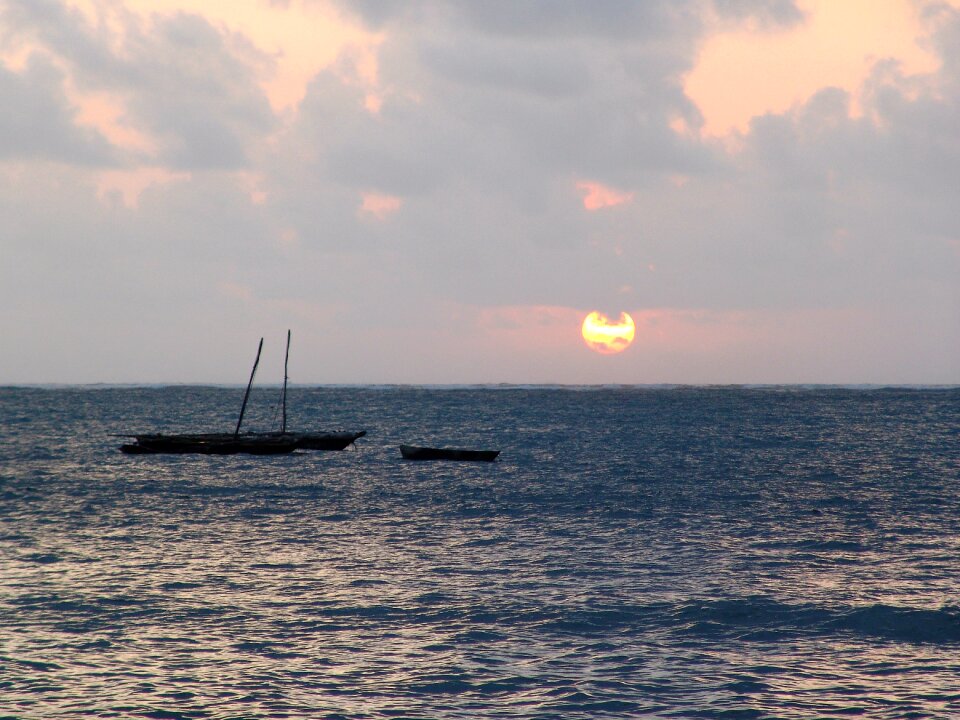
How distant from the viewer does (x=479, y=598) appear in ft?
84.2

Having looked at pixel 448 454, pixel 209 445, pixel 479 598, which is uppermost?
pixel 209 445

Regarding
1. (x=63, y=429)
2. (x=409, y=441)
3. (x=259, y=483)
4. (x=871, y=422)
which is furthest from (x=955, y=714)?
(x=871, y=422)

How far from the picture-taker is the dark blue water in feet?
60.2

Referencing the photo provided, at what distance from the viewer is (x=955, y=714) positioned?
17.1 meters

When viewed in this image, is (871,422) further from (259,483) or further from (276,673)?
(276,673)

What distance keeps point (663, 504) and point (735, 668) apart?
26.0 m

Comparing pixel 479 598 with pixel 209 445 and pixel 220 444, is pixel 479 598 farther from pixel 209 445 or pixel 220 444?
pixel 209 445

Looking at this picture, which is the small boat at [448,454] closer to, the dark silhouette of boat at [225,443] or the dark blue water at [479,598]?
the dark silhouette of boat at [225,443]

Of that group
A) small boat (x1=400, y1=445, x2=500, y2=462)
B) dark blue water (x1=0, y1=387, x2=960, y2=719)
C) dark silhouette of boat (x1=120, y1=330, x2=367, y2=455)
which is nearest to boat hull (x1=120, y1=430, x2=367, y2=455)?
dark silhouette of boat (x1=120, y1=330, x2=367, y2=455)

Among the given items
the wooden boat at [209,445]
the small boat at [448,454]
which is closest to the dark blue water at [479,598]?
the small boat at [448,454]

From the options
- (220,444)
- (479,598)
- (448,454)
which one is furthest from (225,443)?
(479,598)

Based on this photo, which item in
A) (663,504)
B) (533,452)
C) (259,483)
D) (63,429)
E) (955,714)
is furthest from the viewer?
(63,429)

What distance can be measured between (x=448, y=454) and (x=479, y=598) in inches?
1702

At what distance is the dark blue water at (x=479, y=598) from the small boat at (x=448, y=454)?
12.3 meters
